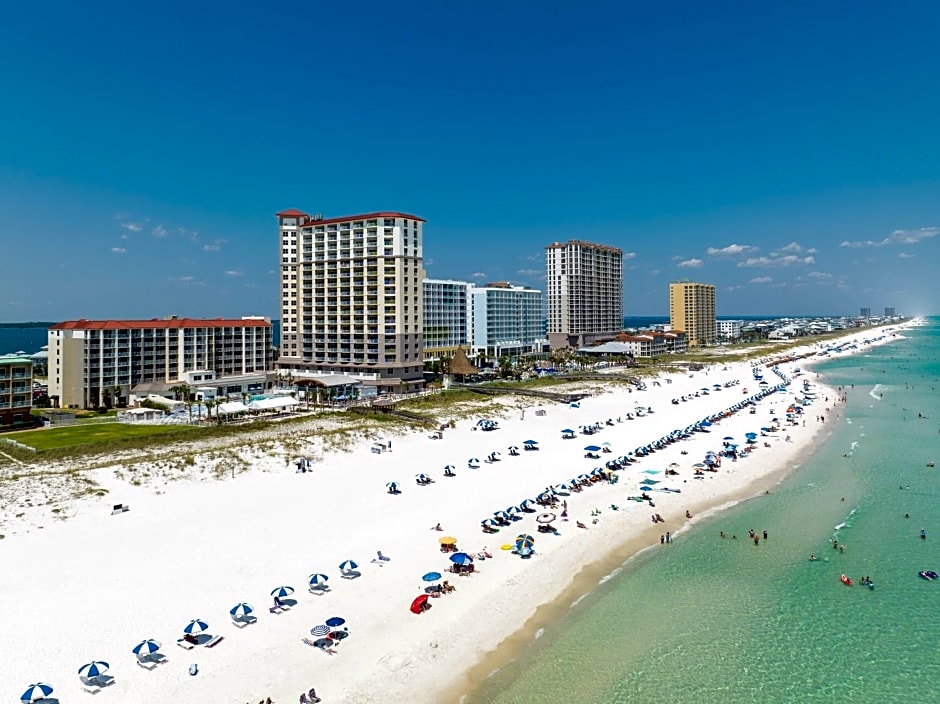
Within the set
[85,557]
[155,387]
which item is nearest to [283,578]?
→ [85,557]

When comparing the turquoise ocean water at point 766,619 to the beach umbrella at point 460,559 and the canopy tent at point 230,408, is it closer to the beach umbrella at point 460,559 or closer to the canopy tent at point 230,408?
the beach umbrella at point 460,559

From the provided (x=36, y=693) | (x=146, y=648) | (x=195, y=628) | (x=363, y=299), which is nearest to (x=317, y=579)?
(x=195, y=628)

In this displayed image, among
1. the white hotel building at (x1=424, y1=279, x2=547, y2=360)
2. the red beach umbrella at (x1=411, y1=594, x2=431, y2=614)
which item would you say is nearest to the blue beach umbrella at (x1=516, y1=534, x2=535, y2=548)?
the red beach umbrella at (x1=411, y1=594, x2=431, y2=614)

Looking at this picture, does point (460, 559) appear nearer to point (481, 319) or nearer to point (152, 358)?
point (152, 358)

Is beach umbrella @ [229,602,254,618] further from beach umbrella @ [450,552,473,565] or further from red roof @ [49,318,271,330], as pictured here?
red roof @ [49,318,271,330]

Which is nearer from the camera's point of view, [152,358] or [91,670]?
[91,670]

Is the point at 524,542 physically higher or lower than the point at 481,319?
lower
